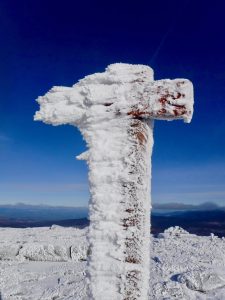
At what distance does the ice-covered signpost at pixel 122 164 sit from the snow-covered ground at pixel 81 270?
6298 millimetres

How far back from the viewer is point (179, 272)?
10.4 metres

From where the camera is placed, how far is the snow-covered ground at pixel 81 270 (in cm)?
909

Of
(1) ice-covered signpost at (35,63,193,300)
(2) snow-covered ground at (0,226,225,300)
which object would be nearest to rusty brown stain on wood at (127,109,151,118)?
(1) ice-covered signpost at (35,63,193,300)

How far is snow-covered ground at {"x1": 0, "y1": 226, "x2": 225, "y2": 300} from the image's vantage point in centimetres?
909

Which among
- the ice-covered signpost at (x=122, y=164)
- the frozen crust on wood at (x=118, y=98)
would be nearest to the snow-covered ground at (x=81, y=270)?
the ice-covered signpost at (x=122, y=164)

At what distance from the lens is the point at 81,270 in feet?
Result: 36.6

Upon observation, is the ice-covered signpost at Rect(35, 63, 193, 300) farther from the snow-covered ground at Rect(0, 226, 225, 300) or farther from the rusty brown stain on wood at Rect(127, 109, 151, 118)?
the snow-covered ground at Rect(0, 226, 225, 300)

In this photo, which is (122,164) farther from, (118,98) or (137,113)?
(118,98)

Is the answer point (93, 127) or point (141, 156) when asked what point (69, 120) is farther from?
point (141, 156)

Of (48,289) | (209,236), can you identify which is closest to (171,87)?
(48,289)

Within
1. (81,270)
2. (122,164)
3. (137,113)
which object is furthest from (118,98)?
(81,270)

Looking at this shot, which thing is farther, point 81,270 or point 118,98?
point 81,270

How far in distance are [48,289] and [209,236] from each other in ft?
32.9

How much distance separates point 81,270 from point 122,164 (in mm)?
9038
